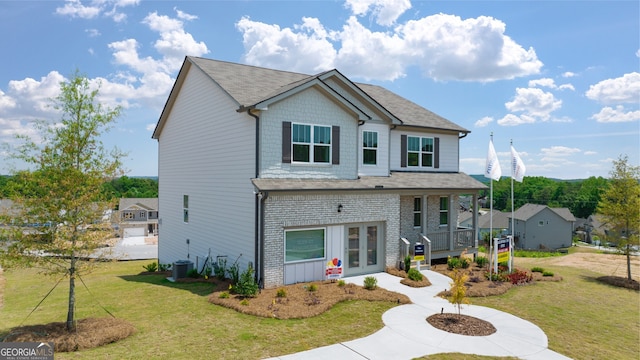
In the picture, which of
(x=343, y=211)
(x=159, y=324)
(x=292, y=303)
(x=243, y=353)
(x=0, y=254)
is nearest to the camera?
(x=243, y=353)

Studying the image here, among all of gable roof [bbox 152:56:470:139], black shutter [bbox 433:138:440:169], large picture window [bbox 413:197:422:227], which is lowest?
large picture window [bbox 413:197:422:227]

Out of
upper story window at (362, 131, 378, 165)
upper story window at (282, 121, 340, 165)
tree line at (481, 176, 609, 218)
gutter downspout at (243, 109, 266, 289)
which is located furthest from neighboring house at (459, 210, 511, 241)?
gutter downspout at (243, 109, 266, 289)

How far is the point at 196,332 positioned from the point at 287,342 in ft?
8.11

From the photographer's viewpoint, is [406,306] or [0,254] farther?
[406,306]

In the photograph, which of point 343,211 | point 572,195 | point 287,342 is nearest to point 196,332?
point 287,342

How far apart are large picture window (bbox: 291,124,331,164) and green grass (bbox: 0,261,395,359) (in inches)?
237

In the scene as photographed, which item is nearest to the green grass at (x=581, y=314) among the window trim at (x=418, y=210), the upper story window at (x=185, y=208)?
the window trim at (x=418, y=210)

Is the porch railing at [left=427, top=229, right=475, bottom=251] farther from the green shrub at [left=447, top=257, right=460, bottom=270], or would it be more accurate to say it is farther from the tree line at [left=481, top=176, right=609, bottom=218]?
the tree line at [left=481, top=176, right=609, bottom=218]

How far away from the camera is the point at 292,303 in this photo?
40.6 ft

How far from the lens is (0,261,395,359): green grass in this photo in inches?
347

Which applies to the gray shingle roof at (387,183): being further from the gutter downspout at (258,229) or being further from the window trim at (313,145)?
the window trim at (313,145)

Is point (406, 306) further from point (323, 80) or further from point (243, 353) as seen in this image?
point (323, 80)

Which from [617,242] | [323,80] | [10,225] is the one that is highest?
[323,80]

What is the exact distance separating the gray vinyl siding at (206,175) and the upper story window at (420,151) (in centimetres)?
946
